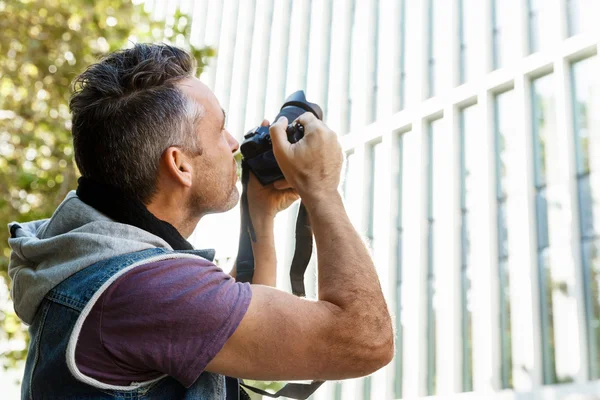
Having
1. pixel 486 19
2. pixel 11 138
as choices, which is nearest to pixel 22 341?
pixel 11 138

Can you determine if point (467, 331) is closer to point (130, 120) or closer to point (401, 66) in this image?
point (401, 66)

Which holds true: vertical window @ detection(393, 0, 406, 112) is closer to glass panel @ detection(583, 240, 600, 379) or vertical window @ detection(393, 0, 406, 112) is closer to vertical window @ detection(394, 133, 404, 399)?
vertical window @ detection(394, 133, 404, 399)

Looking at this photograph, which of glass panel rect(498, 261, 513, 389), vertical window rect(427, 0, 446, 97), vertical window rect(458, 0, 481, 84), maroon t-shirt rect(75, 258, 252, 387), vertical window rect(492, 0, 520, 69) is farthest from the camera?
vertical window rect(427, 0, 446, 97)

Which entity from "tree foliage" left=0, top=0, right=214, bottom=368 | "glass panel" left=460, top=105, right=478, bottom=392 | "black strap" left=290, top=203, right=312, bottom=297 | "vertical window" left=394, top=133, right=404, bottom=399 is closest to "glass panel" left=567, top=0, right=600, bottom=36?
"glass panel" left=460, top=105, right=478, bottom=392

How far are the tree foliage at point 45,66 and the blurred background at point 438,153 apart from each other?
16 mm

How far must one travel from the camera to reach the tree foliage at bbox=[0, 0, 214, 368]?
5785mm

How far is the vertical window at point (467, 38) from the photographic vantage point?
30.8ft

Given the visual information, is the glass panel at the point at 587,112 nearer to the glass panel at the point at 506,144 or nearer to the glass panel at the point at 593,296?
the glass panel at the point at 506,144

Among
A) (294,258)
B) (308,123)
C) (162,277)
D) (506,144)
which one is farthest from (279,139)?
(506,144)

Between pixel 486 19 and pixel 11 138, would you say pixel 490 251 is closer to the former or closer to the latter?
pixel 486 19

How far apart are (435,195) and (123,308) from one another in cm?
871

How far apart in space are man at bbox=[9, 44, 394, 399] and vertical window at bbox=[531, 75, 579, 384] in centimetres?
695

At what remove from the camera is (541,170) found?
8562 mm

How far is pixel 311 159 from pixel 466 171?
8.20 meters
